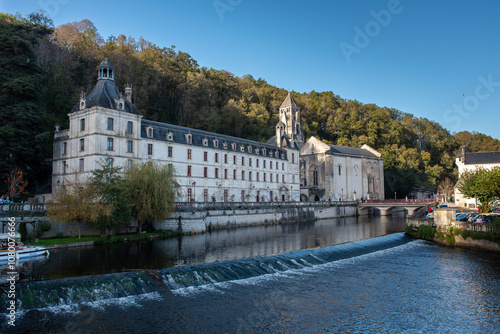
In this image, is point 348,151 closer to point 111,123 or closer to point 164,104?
point 164,104

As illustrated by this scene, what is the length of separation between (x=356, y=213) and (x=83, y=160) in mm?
50794

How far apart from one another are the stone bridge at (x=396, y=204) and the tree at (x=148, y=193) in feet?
137

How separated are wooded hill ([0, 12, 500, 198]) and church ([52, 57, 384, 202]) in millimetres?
4647

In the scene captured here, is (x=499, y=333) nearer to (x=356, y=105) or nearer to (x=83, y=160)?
(x=83, y=160)

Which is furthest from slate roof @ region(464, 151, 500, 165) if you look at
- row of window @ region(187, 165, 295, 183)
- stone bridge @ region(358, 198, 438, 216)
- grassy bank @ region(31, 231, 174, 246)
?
grassy bank @ region(31, 231, 174, 246)

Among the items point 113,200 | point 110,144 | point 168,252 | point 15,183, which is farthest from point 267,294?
point 15,183

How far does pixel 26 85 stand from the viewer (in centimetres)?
4031

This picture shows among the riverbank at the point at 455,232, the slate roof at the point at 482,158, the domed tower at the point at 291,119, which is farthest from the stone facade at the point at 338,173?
the riverbank at the point at 455,232

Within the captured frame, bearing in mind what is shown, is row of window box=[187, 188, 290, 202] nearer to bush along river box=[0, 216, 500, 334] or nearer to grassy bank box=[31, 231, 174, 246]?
grassy bank box=[31, 231, 174, 246]

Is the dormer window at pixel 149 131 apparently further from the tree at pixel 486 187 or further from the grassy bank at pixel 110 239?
the tree at pixel 486 187

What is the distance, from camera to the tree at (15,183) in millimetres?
35656

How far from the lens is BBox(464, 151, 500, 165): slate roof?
67119 millimetres

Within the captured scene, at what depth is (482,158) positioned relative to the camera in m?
68.8

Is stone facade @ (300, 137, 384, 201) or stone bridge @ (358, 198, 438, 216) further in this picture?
stone facade @ (300, 137, 384, 201)
